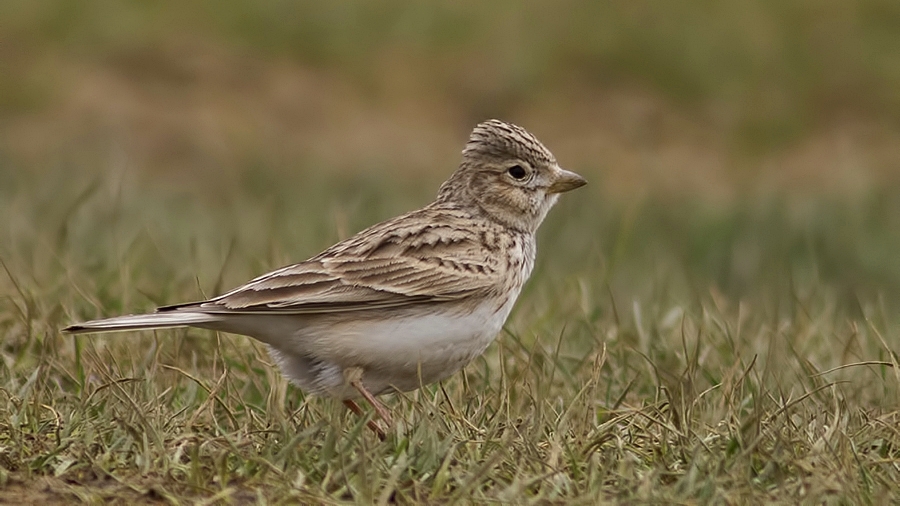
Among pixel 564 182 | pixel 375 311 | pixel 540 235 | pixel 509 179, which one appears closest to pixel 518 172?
pixel 509 179

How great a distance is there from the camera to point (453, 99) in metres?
13.9

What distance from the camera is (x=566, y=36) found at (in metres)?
14.3

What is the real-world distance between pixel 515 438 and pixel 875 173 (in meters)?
8.62

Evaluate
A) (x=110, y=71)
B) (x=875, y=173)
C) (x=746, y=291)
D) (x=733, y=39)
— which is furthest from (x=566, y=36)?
(x=746, y=291)

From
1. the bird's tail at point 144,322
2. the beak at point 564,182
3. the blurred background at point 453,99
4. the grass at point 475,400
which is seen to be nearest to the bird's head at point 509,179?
the beak at point 564,182

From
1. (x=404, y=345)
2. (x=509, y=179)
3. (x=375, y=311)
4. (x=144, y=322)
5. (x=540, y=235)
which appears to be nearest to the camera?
(x=144, y=322)

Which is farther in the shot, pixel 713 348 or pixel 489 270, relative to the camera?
pixel 713 348

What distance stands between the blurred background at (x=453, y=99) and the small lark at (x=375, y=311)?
17.2ft

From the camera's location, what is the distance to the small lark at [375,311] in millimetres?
5129

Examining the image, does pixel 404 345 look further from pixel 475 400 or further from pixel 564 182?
pixel 564 182

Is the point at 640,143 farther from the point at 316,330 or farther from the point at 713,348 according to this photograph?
the point at 316,330

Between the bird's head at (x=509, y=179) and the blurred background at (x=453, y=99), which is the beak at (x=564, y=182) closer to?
the bird's head at (x=509, y=179)

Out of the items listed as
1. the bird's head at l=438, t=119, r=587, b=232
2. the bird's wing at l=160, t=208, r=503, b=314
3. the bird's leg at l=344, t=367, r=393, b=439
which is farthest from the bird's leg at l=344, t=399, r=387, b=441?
the bird's head at l=438, t=119, r=587, b=232

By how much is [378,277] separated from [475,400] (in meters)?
0.63
